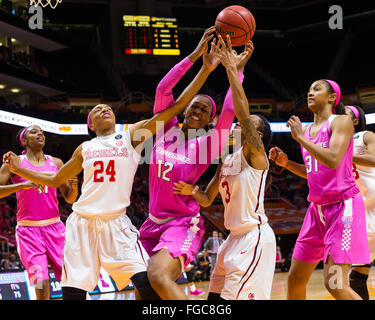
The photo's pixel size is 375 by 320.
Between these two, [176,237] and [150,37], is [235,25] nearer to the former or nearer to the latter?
[176,237]

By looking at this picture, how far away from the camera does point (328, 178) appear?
388 centimetres

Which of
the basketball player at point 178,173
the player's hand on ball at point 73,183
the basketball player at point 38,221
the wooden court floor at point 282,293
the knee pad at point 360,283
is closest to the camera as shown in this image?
the basketball player at point 178,173

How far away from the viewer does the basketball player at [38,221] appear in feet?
16.6

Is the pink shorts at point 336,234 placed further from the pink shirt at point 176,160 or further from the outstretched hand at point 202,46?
the outstretched hand at point 202,46

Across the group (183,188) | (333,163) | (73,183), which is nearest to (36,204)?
(73,183)

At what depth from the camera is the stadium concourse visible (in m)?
17.4

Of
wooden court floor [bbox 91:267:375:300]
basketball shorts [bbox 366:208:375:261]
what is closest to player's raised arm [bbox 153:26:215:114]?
basketball shorts [bbox 366:208:375:261]

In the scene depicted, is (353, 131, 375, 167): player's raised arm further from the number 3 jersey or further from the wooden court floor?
the wooden court floor

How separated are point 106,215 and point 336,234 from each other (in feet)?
5.60

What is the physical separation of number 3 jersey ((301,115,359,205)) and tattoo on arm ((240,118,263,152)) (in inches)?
22.3

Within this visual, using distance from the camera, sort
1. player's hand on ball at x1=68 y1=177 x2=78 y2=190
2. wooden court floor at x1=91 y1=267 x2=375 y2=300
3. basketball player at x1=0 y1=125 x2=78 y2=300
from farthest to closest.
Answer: wooden court floor at x1=91 y1=267 x2=375 y2=300 → basketball player at x1=0 y1=125 x2=78 y2=300 → player's hand on ball at x1=68 y1=177 x2=78 y2=190

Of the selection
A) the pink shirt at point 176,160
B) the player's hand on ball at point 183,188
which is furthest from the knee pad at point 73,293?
the player's hand on ball at point 183,188

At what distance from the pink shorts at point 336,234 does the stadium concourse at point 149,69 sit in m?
9.11

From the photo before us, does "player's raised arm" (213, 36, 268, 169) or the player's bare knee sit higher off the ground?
"player's raised arm" (213, 36, 268, 169)
